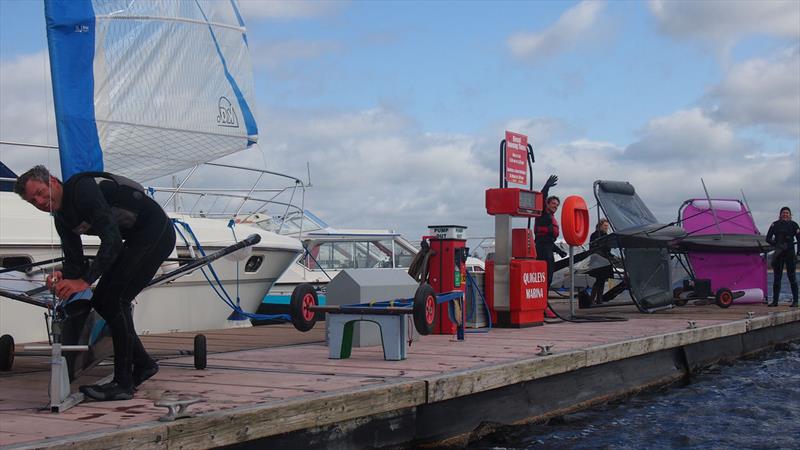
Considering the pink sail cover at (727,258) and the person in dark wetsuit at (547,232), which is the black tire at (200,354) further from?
the pink sail cover at (727,258)

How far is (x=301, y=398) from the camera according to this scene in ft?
18.8

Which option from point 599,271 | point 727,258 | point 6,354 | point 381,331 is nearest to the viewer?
point 6,354

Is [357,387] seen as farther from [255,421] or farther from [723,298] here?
[723,298]

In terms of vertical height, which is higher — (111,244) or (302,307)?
(111,244)

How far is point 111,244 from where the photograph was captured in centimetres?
564

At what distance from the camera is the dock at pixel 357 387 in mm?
5023

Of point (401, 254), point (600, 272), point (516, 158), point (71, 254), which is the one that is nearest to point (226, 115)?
point (516, 158)

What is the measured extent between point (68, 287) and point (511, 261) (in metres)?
7.13

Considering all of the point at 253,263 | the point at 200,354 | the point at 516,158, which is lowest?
the point at 200,354

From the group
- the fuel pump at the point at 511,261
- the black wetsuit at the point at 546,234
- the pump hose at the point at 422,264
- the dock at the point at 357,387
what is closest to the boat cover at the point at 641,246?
the black wetsuit at the point at 546,234

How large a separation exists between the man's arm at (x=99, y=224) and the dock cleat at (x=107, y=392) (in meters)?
0.69

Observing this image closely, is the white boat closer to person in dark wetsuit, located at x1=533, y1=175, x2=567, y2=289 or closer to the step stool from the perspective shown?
person in dark wetsuit, located at x1=533, y1=175, x2=567, y2=289

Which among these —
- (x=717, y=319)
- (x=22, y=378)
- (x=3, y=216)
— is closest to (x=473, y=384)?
(x=22, y=378)

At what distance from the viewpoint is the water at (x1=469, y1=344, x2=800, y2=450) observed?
805cm
